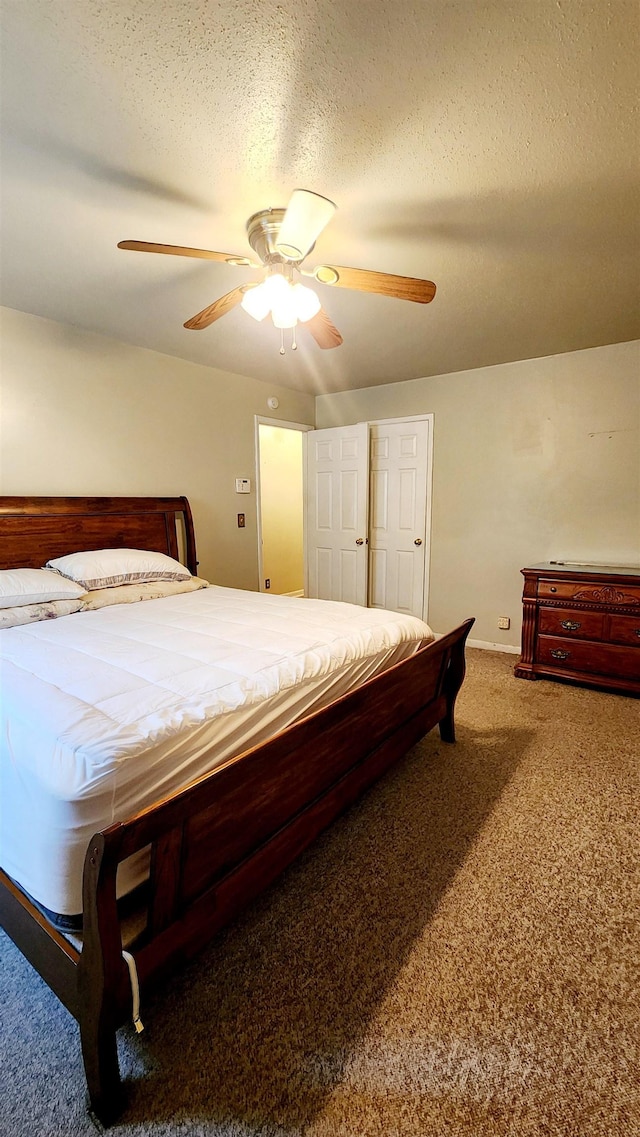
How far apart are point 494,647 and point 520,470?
5.09ft

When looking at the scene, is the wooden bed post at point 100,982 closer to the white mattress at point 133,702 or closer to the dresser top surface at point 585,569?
the white mattress at point 133,702

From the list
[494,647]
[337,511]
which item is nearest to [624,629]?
[494,647]

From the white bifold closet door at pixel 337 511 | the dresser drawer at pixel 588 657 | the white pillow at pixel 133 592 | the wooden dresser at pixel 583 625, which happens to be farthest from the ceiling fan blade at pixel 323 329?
the dresser drawer at pixel 588 657

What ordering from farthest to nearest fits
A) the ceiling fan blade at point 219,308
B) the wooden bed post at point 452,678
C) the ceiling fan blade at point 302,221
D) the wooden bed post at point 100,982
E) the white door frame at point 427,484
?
the white door frame at point 427,484 → the wooden bed post at point 452,678 → the ceiling fan blade at point 219,308 → the ceiling fan blade at point 302,221 → the wooden bed post at point 100,982

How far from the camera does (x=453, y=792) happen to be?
2.10 m

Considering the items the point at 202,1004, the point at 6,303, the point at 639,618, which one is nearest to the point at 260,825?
the point at 202,1004

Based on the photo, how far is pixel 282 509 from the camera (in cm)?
549

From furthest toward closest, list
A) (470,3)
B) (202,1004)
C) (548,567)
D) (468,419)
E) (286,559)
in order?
(286,559) → (468,419) → (548,567) → (202,1004) → (470,3)

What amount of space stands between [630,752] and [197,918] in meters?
2.34

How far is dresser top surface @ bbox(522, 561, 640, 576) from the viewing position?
310cm

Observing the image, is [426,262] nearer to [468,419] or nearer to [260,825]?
[468,419]

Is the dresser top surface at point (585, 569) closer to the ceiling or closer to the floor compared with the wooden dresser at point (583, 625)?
closer to the ceiling

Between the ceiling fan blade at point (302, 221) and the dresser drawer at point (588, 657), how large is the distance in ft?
9.78

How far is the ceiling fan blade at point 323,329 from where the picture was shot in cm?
209
